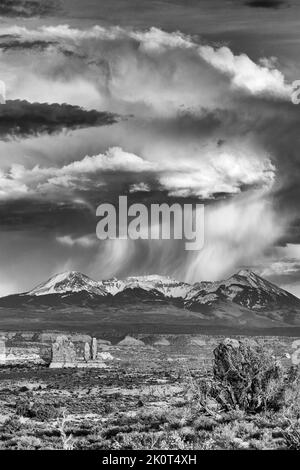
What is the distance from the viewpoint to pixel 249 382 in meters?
40.7

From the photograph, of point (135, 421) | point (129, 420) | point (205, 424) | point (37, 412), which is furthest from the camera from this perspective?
point (37, 412)

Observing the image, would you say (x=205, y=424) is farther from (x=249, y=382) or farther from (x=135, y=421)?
(x=249, y=382)

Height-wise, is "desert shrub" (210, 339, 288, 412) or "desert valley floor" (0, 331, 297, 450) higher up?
"desert shrub" (210, 339, 288, 412)

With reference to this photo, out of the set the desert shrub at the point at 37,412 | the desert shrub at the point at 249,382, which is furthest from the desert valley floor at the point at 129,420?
the desert shrub at the point at 249,382

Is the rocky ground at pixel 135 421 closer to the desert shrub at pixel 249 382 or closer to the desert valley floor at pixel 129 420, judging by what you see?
the desert valley floor at pixel 129 420

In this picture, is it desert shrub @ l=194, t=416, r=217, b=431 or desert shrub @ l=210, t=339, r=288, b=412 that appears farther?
desert shrub @ l=210, t=339, r=288, b=412

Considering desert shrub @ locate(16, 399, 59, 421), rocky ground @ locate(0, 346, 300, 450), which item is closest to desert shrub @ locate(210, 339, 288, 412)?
rocky ground @ locate(0, 346, 300, 450)

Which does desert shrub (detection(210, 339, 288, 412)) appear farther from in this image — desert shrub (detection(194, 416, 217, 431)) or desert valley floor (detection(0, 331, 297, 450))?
desert shrub (detection(194, 416, 217, 431))

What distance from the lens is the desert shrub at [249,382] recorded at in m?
40.9

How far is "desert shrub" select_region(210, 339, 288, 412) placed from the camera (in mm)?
40938

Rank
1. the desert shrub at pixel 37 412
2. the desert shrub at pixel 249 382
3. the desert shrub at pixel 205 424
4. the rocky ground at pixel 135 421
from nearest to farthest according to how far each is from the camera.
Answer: the rocky ground at pixel 135 421
the desert shrub at pixel 205 424
the desert shrub at pixel 249 382
the desert shrub at pixel 37 412

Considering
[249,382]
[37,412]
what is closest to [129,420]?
[249,382]
